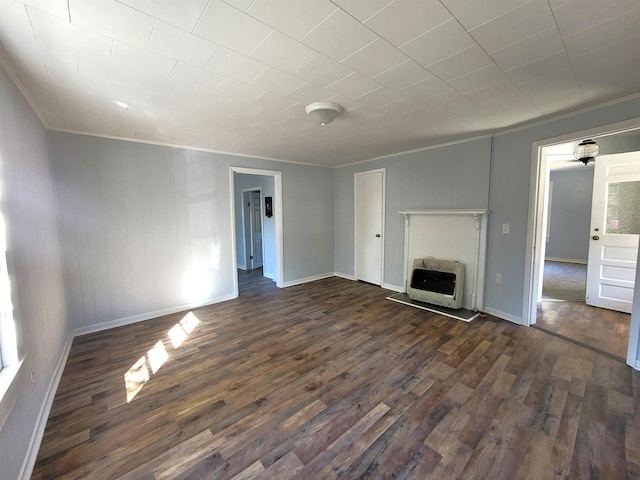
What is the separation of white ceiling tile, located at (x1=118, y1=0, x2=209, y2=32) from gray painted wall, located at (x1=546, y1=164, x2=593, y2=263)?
8518 mm

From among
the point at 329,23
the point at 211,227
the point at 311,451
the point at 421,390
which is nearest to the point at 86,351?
the point at 211,227

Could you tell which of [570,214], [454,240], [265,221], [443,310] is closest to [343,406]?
[443,310]

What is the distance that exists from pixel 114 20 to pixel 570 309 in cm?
551

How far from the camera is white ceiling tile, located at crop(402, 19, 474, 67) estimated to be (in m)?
1.40

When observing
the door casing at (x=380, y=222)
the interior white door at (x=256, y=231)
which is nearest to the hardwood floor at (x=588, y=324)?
the door casing at (x=380, y=222)

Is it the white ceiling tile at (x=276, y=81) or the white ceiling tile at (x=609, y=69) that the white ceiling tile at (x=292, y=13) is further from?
the white ceiling tile at (x=609, y=69)

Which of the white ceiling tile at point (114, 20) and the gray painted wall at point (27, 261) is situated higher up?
the white ceiling tile at point (114, 20)

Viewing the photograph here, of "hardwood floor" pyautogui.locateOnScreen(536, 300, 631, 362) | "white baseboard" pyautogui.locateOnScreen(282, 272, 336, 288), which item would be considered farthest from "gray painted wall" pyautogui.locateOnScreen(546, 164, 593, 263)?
"white baseboard" pyautogui.locateOnScreen(282, 272, 336, 288)

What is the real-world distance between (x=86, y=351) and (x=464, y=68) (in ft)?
13.8

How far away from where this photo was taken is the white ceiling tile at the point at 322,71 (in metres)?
1.68

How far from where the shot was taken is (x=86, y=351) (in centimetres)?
267

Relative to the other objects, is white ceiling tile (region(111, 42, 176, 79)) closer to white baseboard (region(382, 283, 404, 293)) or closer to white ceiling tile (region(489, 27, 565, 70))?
white ceiling tile (region(489, 27, 565, 70))

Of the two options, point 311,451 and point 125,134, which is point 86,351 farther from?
point 311,451

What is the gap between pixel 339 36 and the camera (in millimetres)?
1436
